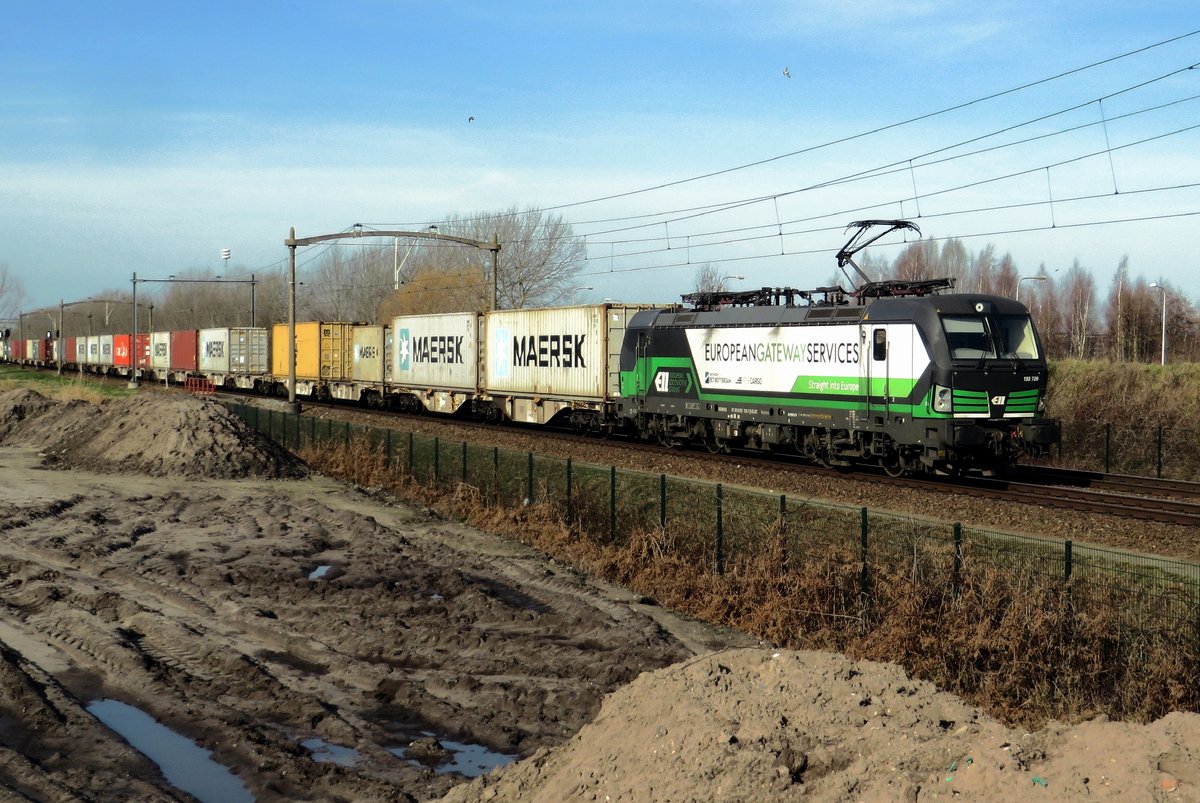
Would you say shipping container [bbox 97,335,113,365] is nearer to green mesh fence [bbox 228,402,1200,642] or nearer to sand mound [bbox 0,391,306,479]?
sand mound [bbox 0,391,306,479]

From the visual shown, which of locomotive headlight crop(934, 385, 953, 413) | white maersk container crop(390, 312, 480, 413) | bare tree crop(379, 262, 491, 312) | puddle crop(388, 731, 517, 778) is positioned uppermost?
bare tree crop(379, 262, 491, 312)

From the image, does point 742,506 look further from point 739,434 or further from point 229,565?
point 739,434

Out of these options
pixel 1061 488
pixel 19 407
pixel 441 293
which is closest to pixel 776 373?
pixel 1061 488

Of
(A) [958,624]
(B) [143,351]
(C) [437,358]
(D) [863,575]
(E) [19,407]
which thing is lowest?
(A) [958,624]

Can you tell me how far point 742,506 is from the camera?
16594 mm

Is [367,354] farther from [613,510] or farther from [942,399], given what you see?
[613,510]

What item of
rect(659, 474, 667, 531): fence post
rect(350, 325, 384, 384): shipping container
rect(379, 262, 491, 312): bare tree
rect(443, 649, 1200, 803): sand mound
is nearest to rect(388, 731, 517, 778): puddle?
rect(443, 649, 1200, 803): sand mound

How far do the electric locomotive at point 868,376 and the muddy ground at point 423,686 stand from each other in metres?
8.97

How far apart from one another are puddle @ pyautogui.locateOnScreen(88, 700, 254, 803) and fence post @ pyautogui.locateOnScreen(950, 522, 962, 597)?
8511mm

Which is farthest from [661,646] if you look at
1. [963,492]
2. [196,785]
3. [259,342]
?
[259,342]

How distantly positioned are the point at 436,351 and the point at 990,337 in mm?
25572

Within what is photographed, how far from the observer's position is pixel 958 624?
12.9 metres

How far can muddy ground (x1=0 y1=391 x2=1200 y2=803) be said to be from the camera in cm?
693

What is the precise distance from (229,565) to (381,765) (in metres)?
8.81
